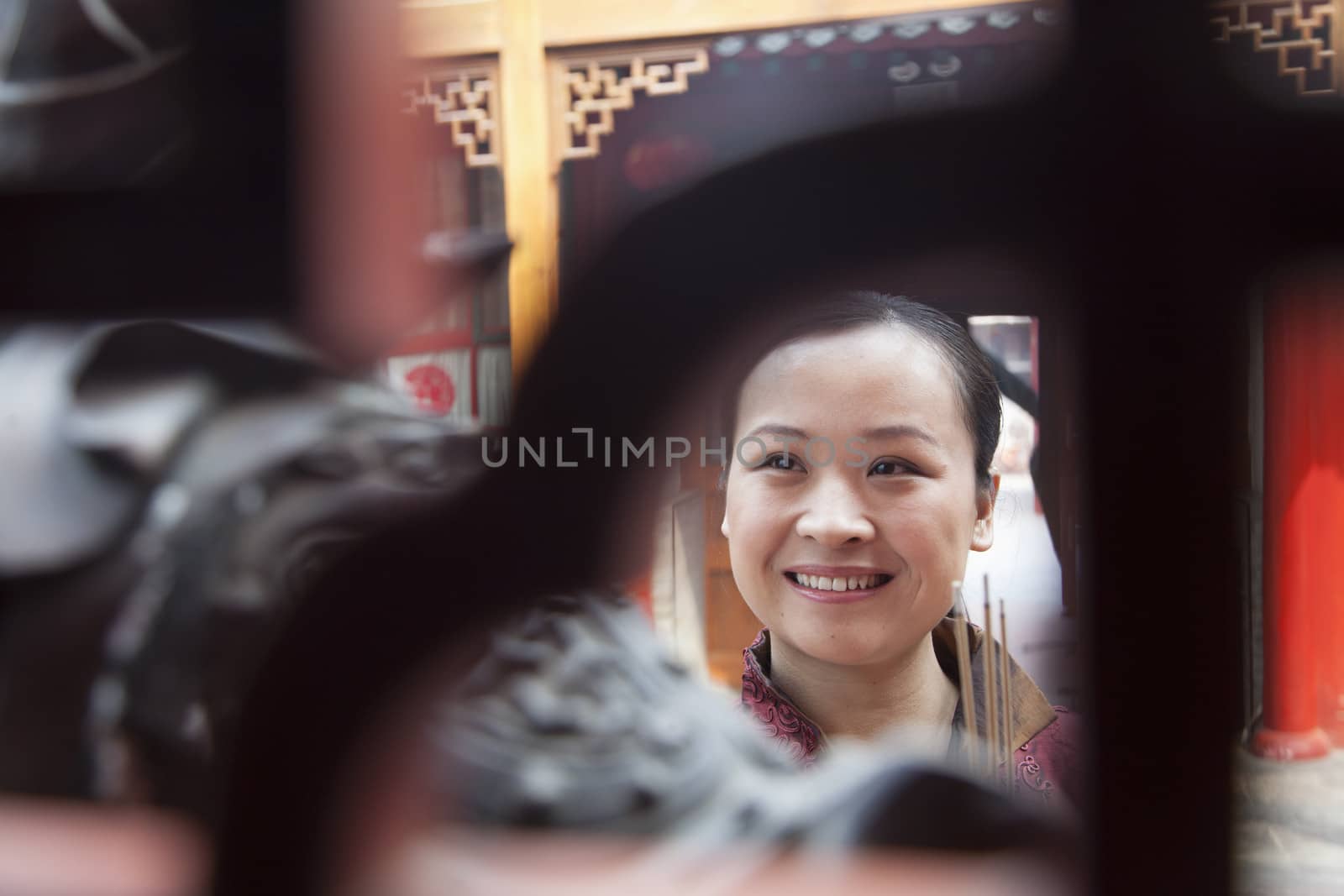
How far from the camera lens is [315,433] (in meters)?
1.36

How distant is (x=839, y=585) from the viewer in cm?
113

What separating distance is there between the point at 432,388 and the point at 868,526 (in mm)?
581

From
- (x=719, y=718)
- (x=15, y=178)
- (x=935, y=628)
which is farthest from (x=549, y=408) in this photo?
(x=15, y=178)

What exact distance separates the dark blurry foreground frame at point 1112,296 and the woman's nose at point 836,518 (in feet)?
0.75

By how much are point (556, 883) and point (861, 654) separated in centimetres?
47

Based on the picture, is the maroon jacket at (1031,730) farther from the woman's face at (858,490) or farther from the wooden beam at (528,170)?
the wooden beam at (528,170)

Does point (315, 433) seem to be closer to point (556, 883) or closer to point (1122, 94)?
point (556, 883)

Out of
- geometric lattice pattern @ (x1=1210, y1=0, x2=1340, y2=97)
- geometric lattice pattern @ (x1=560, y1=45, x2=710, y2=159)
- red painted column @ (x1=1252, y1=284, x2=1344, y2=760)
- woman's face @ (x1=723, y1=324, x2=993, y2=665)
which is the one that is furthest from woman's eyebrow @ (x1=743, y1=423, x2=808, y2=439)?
geometric lattice pattern @ (x1=1210, y1=0, x2=1340, y2=97)

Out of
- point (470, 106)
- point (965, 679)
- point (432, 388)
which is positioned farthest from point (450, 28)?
point (965, 679)

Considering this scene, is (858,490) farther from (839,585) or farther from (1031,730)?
(1031,730)

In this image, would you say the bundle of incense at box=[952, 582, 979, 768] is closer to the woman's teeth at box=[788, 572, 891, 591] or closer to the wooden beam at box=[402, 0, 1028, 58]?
the woman's teeth at box=[788, 572, 891, 591]

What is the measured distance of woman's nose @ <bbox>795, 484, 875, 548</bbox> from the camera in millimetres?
1106

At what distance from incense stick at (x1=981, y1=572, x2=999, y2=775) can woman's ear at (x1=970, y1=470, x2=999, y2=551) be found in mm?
48

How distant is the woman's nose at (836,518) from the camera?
111 cm
